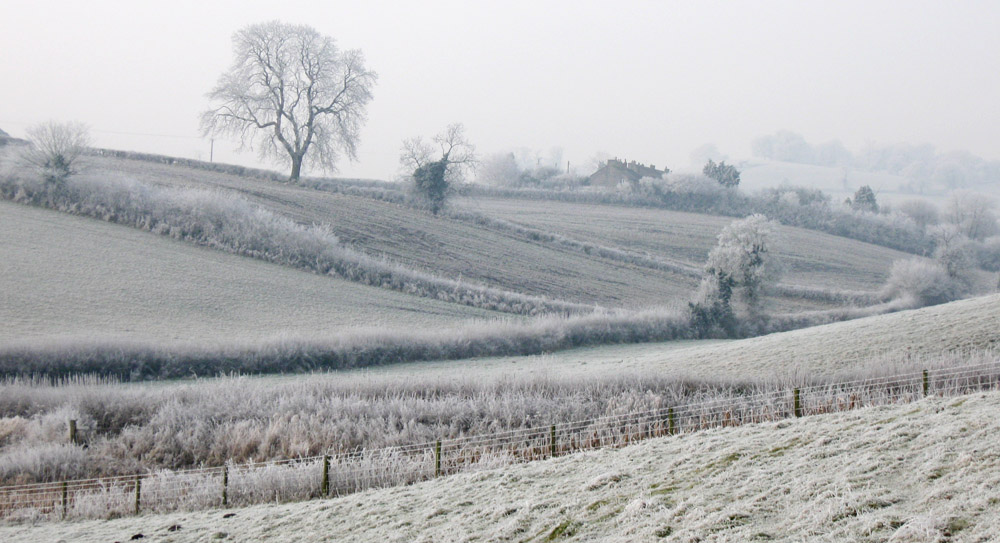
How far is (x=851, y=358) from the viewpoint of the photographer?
24062mm

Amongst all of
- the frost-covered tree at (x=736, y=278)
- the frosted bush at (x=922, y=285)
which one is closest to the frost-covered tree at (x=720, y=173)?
the frosted bush at (x=922, y=285)

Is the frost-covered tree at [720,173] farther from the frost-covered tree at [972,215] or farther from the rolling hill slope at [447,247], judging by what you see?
the rolling hill slope at [447,247]

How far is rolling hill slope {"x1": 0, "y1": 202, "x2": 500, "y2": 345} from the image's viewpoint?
27.9 metres

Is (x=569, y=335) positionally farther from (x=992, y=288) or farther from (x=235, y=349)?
(x=992, y=288)

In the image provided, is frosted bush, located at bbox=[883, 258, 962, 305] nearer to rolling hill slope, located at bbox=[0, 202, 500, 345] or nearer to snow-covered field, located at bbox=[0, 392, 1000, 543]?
rolling hill slope, located at bbox=[0, 202, 500, 345]

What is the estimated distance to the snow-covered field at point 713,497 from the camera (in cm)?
674

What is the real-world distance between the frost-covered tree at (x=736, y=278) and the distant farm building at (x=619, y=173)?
2072 inches

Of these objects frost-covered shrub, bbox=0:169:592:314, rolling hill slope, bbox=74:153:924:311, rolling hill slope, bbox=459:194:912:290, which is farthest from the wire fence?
rolling hill slope, bbox=459:194:912:290

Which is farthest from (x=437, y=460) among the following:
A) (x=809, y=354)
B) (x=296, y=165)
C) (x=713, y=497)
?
(x=296, y=165)

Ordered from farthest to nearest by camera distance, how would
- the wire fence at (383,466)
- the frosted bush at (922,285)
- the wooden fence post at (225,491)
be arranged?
the frosted bush at (922,285) < the wire fence at (383,466) < the wooden fence post at (225,491)

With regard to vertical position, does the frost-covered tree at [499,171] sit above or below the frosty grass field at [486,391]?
above

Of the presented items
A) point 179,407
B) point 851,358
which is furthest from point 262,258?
point 851,358

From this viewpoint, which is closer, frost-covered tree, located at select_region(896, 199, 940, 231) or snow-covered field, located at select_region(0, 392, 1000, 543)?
snow-covered field, located at select_region(0, 392, 1000, 543)

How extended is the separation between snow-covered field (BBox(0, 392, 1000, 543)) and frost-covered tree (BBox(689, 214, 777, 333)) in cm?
3226
